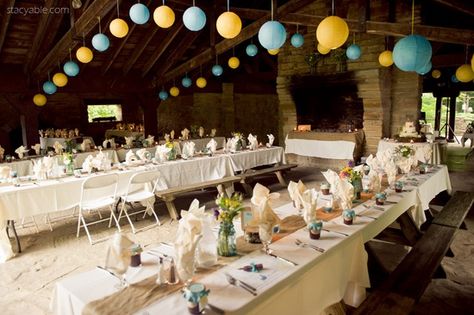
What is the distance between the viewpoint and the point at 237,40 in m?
8.61

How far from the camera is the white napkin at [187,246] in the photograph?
1.93 meters

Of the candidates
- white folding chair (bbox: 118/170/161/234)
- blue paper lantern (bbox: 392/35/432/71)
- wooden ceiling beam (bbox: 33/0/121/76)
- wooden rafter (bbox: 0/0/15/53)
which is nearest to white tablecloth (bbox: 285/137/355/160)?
blue paper lantern (bbox: 392/35/432/71)

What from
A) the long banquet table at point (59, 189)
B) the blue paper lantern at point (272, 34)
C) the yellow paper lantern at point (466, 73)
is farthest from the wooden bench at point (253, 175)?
the yellow paper lantern at point (466, 73)

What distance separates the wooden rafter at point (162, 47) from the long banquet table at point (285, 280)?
7.45 metres

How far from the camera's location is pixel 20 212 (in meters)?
4.36

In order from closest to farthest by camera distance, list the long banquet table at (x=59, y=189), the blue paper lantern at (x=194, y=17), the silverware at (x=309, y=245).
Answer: the silverware at (x=309, y=245) → the long banquet table at (x=59, y=189) → the blue paper lantern at (x=194, y=17)

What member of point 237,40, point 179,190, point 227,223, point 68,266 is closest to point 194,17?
point 179,190

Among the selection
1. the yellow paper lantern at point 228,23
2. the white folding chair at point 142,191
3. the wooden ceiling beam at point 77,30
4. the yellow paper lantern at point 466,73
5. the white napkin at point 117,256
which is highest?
the wooden ceiling beam at point 77,30

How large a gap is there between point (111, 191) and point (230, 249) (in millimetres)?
3478

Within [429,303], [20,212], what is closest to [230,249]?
[429,303]

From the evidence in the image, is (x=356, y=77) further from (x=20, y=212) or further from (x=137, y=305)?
(x=137, y=305)

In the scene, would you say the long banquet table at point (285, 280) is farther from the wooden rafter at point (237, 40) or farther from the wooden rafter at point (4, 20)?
the wooden rafter at point (4, 20)

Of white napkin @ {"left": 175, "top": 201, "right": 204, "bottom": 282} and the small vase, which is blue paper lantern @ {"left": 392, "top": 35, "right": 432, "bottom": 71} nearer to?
the small vase

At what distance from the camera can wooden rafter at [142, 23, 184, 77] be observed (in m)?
9.19
